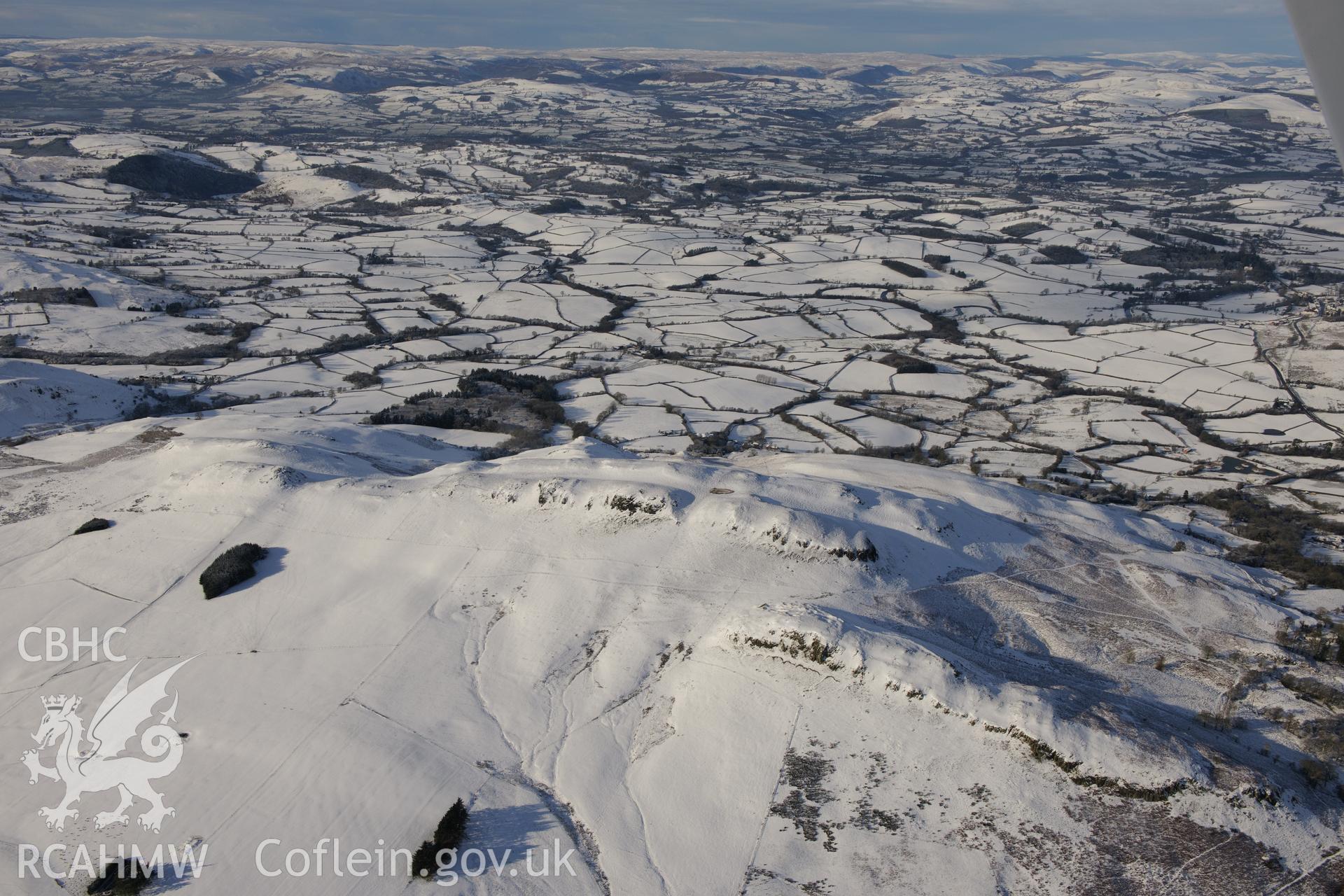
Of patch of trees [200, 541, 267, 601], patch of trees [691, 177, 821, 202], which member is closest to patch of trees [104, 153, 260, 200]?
patch of trees [691, 177, 821, 202]

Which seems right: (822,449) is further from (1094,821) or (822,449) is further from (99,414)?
(99,414)

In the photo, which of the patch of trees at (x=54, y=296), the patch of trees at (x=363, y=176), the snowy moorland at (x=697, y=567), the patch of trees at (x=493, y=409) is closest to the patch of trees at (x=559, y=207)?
the patch of trees at (x=363, y=176)

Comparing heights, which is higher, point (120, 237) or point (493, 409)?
point (493, 409)

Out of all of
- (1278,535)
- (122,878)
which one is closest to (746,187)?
(1278,535)

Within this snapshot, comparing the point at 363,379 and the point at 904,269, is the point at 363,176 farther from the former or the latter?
the point at 363,379

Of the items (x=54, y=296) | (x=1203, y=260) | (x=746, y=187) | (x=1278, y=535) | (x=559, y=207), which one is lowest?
(x=559, y=207)

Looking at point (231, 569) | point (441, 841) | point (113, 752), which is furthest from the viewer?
point (231, 569)

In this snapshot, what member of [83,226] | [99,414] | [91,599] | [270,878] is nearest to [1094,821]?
[270,878]

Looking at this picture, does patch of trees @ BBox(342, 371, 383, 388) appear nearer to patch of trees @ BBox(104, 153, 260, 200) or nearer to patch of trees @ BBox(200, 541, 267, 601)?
patch of trees @ BBox(200, 541, 267, 601)

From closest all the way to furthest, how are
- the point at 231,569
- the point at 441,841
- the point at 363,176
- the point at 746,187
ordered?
the point at 441,841 → the point at 231,569 → the point at 363,176 → the point at 746,187
